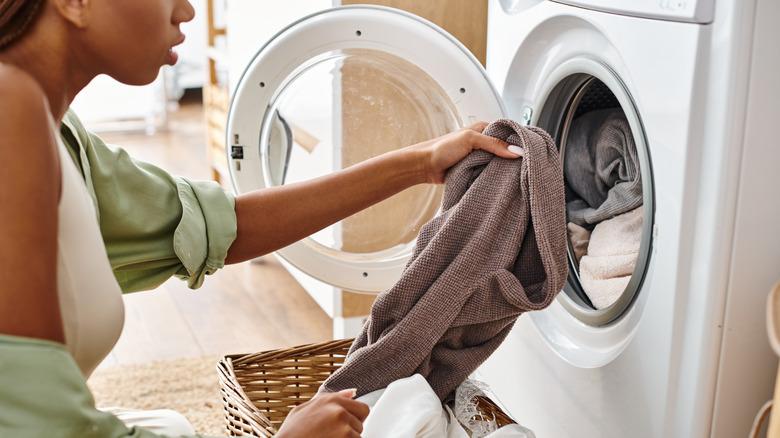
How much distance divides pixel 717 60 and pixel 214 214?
0.65 m

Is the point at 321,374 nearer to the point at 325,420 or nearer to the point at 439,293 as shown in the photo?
the point at 439,293

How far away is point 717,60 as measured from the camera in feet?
3.29

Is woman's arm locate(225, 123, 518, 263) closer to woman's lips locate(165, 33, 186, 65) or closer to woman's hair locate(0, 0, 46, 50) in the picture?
woman's lips locate(165, 33, 186, 65)

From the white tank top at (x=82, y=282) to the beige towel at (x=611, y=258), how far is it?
0.70 m

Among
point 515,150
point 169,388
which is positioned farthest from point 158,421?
point 169,388

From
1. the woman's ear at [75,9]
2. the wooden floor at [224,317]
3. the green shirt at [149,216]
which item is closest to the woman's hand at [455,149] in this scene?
the green shirt at [149,216]

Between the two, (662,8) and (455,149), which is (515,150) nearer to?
(455,149)

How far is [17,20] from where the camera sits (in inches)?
33.1

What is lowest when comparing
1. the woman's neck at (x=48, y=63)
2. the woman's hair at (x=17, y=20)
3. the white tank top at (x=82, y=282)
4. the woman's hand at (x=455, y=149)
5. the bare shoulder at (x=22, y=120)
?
the white tank top at (x=82, y=282)

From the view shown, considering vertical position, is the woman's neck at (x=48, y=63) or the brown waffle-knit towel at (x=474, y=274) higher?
the woman's neck at (x=48, y=63)

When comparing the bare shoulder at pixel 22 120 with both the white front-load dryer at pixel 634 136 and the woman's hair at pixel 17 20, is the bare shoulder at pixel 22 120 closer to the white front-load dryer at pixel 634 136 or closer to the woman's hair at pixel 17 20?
the woman's hair at pixel 17 20

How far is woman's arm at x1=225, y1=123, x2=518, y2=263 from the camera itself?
1.26 meters

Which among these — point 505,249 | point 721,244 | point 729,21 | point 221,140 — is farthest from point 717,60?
point 221,140

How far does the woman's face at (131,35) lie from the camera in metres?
0.86
